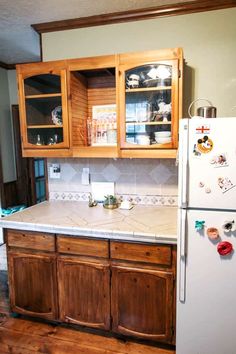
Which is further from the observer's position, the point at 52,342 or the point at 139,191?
the point at 139,191

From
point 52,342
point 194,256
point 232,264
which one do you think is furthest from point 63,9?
point 52,342

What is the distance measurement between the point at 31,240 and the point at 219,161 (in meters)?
1.49

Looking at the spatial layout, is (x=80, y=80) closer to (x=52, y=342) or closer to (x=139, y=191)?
(x=139, y=191)

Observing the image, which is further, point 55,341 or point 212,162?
point 55,341

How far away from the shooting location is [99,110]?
241 cm

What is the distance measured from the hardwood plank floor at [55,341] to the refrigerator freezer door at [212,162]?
119 cm

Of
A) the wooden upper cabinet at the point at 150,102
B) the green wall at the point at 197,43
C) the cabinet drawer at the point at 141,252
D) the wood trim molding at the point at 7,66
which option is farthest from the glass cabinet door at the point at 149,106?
the wood trim molding at the point at 7,66

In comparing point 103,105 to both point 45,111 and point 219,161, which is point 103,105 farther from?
point 219,161

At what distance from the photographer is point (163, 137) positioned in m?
1.99

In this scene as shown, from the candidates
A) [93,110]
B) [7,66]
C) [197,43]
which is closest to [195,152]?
[197,43]

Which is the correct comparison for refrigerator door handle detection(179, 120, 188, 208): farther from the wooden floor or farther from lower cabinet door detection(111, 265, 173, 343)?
the wooden floor

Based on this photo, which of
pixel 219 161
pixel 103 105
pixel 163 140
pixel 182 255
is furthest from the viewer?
pixel 103 105

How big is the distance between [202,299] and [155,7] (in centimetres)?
222

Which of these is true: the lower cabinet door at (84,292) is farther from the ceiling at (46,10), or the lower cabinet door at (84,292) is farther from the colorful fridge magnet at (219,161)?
the ceiling at (46,10)
